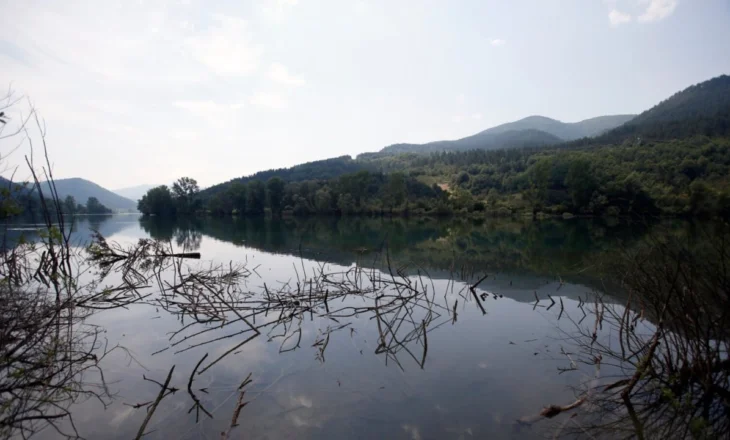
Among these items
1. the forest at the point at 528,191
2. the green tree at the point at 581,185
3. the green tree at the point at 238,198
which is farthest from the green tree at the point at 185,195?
the green tree at the point at 581,185

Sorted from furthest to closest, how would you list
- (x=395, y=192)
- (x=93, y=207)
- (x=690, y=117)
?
(x=690, y=117) < (x=93, y=207) < (x=395, y=192)

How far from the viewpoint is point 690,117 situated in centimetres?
13538

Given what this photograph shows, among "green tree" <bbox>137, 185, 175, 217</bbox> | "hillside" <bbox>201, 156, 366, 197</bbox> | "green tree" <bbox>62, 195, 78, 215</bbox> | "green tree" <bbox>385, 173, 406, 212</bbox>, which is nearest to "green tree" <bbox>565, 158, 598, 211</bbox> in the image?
"green tree" <bbox>385, 173, 406, 212</bbox>

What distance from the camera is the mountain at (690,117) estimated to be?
11356cm

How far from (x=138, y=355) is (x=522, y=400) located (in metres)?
7.81

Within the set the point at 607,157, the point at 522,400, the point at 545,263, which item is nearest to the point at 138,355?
the point at 522,400

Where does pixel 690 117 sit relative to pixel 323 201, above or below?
above

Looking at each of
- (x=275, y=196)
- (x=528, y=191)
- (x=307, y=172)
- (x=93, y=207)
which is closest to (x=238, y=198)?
(x=275, y=196)

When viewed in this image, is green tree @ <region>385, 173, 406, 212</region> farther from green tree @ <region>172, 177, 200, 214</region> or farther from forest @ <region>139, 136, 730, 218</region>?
green tree @ <region>172, 177, 200, 214</region>

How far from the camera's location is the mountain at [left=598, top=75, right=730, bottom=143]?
373 feet

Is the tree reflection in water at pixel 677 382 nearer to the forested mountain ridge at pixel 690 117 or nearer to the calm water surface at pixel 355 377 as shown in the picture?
the calm water surface at pixel 355 377

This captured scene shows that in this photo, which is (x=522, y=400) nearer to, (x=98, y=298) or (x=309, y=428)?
(x=309, y=428)

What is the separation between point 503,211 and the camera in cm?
8038

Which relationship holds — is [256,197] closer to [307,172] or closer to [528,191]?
[307,172]
